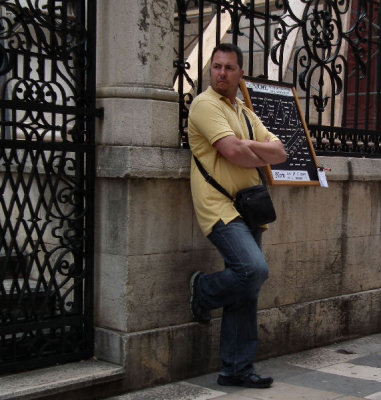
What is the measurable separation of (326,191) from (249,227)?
1785 mm

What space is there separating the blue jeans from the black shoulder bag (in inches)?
2.8

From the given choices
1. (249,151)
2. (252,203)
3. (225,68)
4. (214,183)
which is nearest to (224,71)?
(225,68)

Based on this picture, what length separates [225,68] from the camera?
487 cm

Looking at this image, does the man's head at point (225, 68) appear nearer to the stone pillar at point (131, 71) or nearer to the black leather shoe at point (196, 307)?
the stone pillar at point (131, 71)

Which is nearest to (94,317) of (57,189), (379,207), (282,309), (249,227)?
(57,189)

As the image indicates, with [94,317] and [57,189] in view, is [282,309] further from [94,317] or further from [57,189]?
[57,189]

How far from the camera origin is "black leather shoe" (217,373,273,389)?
4977 millimetres

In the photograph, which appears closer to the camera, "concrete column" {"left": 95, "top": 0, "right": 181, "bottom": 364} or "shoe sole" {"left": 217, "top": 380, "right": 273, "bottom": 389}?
"concrete column" {"left": 95, "top": 0, "right": 181, "bottom": 364}

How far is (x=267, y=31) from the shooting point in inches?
237

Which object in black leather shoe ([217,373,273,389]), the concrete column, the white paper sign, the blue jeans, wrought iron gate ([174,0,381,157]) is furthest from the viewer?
the white paper sign

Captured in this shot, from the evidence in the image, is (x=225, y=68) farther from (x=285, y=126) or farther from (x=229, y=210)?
(x=285, y=126)

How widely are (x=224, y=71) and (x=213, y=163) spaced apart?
631mm

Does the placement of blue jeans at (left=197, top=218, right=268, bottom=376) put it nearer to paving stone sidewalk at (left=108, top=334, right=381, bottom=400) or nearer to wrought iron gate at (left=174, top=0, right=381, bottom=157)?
paving stone sidewalk at (left=108, top=334, right=381, bottom=400)

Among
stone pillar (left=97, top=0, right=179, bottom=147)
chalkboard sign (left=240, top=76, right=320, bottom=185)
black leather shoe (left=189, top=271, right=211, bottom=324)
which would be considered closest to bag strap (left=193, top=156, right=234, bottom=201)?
stone pillar (left=97, top=0, right=179, bottom=147)
